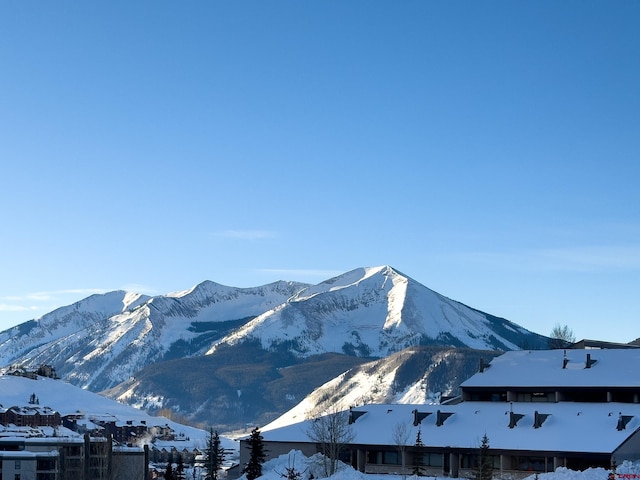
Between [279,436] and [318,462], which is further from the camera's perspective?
A: [279,436]

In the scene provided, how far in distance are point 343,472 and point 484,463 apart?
1433 cm

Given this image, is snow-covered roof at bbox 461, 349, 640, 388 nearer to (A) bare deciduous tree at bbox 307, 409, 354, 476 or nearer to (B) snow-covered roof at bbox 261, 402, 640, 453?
(B) snow-covered roof at bbox 261, 402, 640, 453

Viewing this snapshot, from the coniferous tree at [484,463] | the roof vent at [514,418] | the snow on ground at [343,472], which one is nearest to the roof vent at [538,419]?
the roof vent at [514,418]

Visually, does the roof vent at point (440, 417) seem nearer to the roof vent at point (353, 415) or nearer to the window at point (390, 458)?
the window at point (390, 458)

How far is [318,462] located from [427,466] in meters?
11.5

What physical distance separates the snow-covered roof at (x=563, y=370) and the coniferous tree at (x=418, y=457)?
60.5ft

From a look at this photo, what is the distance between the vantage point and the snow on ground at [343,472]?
86.5 meters

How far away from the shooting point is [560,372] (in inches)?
4919

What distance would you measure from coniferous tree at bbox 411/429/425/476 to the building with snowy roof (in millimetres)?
249

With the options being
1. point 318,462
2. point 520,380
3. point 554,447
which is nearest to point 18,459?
point 318,462

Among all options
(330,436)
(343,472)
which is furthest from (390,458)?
(343,472)

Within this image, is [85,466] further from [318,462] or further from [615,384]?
[615,384]

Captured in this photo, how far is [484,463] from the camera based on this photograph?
322ft

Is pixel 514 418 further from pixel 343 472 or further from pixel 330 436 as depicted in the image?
pixel 343 472
